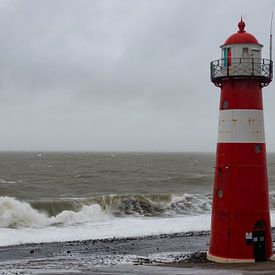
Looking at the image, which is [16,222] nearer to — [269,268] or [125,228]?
[125,228]

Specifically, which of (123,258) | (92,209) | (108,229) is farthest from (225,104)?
(92,209)

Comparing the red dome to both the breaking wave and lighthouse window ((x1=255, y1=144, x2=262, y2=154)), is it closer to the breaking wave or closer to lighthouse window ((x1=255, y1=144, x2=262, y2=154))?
lighthouse window ((x1=255, y1=144, x2=262, y2=154))

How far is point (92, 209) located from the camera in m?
28.6

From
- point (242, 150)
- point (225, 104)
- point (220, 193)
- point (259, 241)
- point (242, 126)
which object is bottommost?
point (259, 241)

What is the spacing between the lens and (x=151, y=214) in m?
28.7

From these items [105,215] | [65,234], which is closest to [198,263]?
[65,234]

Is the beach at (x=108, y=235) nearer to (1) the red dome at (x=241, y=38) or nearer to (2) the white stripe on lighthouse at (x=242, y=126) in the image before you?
(2) the white stripe on lighthouse at (x=242, y=126)

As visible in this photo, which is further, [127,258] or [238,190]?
[127,258]

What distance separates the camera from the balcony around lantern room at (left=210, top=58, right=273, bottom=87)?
1227 centimetres

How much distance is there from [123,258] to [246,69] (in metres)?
7.04

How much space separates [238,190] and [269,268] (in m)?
1.98

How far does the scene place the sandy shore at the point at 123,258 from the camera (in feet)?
40.6

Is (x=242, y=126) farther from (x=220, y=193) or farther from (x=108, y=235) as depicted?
(x=108, y=235)

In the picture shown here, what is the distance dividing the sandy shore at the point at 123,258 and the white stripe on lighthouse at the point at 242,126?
9.88 ft
